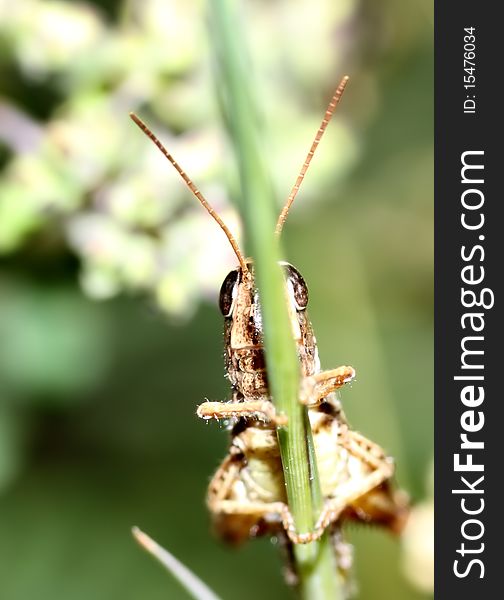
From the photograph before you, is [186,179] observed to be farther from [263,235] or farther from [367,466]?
[367,466]

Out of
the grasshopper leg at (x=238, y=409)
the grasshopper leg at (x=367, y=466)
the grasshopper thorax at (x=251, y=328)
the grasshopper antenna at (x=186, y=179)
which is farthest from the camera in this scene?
the grasshopper leg at (x=367, y=466)

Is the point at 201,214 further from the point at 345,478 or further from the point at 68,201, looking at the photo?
the point at 345,478

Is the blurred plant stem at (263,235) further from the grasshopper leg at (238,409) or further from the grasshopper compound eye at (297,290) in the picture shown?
the grasshopper compound eye at (297,290)

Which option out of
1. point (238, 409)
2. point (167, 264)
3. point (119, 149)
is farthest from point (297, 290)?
point (119, 149)

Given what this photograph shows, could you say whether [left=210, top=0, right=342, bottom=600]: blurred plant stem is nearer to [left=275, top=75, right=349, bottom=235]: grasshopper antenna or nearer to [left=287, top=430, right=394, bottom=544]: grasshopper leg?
[left=275, top=75, right=349, bottom=235]: grasshopper antenna

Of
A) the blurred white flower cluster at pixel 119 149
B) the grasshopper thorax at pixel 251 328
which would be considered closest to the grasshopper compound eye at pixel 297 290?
the grasshopper thorax at pixel 251 328

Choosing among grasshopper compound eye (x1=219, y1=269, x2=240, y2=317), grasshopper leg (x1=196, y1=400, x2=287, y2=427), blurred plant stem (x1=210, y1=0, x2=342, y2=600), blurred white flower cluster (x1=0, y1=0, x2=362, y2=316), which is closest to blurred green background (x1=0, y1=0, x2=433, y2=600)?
blurred white flower cluster (x1=0, y1=0, x2=362, y2=316)

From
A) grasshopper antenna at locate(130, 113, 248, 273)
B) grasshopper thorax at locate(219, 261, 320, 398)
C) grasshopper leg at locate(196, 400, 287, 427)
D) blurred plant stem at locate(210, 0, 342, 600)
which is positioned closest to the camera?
blurred plant stem at locate(210, 0, 342, 600)

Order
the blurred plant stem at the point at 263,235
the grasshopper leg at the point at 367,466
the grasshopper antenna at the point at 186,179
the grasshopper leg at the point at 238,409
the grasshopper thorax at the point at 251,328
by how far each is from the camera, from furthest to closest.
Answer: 1. the grasshopper leg at the point at 367,466
2. the grasshopper thorax at the point at 251,328
3. the grasshopper leg at the point at 238,409
4. the grasshopper antenna at the point at 186,179
5. the blurred plant stem at the point at 263,235
